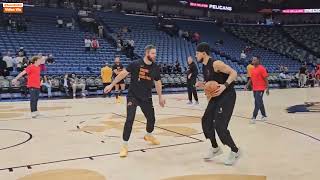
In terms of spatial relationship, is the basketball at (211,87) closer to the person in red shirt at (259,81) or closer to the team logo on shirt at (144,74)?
the team logo on shirt at (144,74)

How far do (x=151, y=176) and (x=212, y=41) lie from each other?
34.3 m

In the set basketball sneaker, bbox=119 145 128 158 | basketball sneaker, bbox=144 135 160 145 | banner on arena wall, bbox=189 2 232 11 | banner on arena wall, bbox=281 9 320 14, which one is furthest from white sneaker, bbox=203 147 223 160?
banner on arena wall, bbox=281 9 320 14

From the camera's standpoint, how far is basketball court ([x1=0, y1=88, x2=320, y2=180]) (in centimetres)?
560

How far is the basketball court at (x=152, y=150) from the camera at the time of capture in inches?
221

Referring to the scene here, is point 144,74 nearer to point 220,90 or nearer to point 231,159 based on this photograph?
point 220,90

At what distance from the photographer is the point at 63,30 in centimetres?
2911

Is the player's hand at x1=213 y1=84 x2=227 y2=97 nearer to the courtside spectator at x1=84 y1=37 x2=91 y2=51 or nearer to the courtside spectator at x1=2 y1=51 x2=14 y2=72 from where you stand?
the courtside spectator at x1=2 y1=51 x2=14 y2=72

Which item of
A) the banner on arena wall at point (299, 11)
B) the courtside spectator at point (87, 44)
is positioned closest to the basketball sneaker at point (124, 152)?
the courtside spectator at point (87, 44)

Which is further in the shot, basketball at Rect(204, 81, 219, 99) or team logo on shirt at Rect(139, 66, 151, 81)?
team logo on shirt at Rect(139, 66, 151, 81)

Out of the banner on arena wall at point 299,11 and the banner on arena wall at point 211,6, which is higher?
the banner on arena wall at point 211,6

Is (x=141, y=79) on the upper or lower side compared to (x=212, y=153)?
upper

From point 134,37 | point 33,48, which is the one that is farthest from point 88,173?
point 134,37

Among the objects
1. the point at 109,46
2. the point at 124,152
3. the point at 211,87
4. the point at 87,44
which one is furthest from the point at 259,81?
the point at 109,46

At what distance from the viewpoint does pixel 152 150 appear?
718 cm
